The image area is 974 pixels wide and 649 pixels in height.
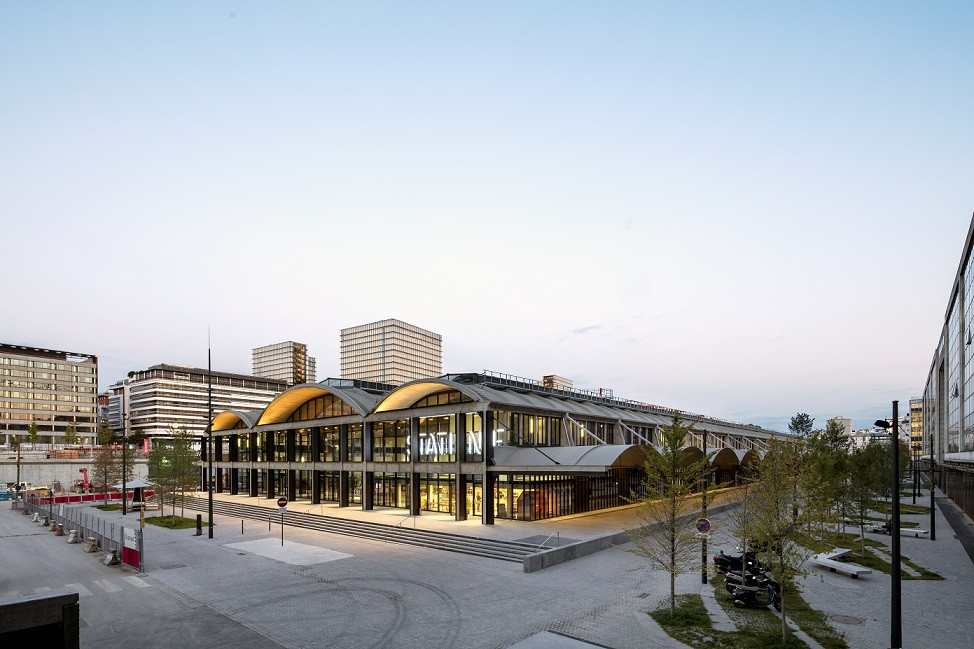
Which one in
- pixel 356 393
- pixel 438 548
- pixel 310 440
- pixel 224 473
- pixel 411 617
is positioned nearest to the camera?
pixel 411 617

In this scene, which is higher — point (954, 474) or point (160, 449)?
point (160, 449)

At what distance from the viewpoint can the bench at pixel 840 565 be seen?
1077 inches

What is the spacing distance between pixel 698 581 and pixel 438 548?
15.3 m

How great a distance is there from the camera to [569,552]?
103 ft

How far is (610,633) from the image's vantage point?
1952cm

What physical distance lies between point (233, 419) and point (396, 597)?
188 ft

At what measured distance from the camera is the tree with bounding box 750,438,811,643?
2030 centimetres

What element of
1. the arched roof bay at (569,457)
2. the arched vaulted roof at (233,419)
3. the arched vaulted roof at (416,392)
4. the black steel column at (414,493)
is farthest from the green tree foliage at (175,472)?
the arched roof bay at (569,457)

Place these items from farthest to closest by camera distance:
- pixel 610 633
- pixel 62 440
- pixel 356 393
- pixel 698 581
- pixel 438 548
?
pixel 62 440, pixel 356 393, pixel 438 548, pixel 698 581, pixel 610 633

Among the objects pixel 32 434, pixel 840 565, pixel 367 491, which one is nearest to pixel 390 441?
pixel 367 491

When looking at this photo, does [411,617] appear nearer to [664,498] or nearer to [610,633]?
[610,633]

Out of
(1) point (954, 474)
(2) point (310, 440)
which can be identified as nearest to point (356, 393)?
(2) point (310, 440)

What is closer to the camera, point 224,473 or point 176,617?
point 176,617

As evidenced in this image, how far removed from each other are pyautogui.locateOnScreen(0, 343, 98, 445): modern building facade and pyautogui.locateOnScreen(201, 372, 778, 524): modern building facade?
12723 centimetres
